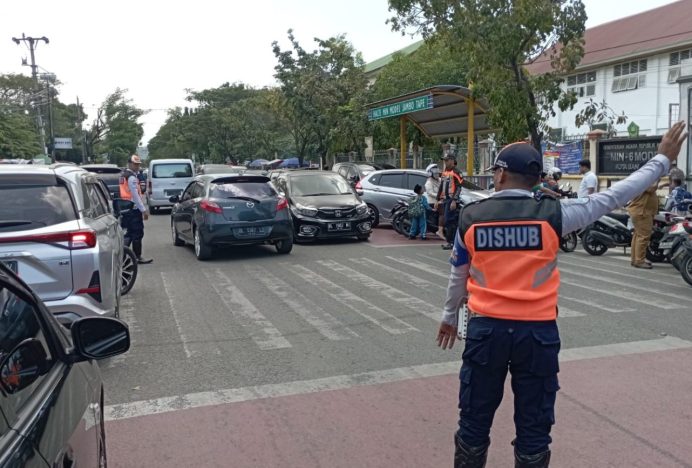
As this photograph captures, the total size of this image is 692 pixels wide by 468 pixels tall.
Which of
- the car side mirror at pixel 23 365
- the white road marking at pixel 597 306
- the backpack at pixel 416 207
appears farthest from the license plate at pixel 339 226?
the car side mirror at pixel 23 365

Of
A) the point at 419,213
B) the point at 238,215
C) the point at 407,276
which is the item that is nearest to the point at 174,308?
the point at 407,276

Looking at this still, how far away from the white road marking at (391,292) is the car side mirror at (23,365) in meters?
5.24

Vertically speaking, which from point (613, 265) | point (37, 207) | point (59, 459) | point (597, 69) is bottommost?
point (613, 265)

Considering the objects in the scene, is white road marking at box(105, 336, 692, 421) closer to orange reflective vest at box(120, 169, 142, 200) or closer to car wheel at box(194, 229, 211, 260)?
orange reflective vest at box(120, 169, 142, 200)

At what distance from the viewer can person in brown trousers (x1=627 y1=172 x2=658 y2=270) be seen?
10.4 metres

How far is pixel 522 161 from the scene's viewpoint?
3053 millimetres

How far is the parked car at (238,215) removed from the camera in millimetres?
11469

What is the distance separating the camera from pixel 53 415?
205 centimetres

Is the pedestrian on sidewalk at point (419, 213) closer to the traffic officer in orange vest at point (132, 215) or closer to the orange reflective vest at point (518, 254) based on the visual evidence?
the traffic officer in orange vest at point (132, 215)

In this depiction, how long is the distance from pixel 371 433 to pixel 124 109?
6843cm

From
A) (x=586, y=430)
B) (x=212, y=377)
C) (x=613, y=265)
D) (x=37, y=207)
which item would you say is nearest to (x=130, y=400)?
(x=212, y=377)

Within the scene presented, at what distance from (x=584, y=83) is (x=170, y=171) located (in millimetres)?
22941

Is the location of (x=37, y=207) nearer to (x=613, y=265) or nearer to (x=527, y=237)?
(x=527, y=237)

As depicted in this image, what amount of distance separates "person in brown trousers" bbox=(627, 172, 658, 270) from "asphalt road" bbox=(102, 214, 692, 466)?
32 cm
